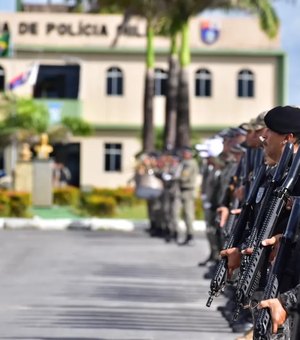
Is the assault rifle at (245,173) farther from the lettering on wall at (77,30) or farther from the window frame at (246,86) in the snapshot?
the window frame at (246,86)

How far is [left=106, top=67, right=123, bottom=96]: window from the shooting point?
58125 millimetres

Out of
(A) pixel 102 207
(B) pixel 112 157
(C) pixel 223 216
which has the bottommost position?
(B) pixel 112 157

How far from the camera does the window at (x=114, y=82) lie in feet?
191

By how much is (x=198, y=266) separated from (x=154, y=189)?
25.7 ft

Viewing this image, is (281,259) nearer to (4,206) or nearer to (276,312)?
(276,312)

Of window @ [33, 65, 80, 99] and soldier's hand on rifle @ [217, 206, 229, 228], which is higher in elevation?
soldier's hand on rifle @ [217, 206, 229, 228]

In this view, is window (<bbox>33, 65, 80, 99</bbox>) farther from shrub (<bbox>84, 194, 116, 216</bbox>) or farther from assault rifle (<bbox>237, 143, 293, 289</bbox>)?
assault rifle (<bbox>237, 143, 293, 289</bbox>)

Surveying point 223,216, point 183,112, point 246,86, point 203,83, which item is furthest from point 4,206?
point 246,86

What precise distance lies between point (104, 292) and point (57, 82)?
141 feet

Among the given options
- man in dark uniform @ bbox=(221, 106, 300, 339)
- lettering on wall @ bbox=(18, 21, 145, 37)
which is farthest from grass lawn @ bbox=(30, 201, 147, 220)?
man in dark uniform @ bbox=(221, 106, 300, 339)

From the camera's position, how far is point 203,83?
58750 mm

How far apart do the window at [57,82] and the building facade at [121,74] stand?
44 millimetres

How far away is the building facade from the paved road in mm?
32091

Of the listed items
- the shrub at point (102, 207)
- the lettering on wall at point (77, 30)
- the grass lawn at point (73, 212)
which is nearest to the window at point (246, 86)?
the lettering on wall at point (77, 30)
